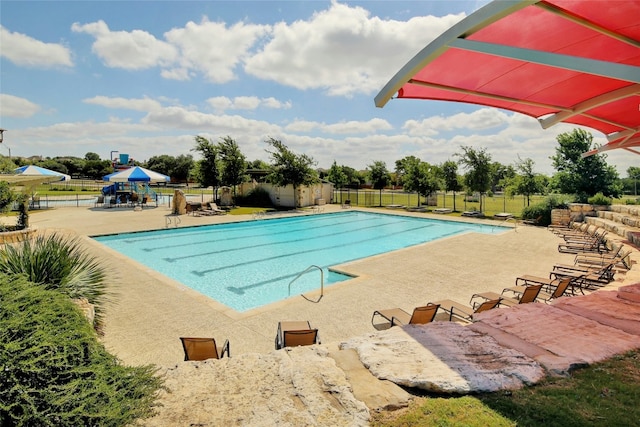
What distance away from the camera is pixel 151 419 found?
115 inches

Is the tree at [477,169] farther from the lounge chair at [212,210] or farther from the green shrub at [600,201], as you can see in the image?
the lounge chair at [212,210]

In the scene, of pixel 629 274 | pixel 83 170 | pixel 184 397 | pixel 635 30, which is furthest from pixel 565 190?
pixel 83 170

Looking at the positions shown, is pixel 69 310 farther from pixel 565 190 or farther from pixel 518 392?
pixel 565 190

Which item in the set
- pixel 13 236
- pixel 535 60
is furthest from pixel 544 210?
pixel 13 236

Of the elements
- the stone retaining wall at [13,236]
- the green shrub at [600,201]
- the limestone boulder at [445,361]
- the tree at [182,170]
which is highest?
the tree at [182,170]

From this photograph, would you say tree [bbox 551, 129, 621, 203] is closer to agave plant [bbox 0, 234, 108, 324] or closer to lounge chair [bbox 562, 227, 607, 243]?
lounge chair [bbox 562, 227, 607, 243]

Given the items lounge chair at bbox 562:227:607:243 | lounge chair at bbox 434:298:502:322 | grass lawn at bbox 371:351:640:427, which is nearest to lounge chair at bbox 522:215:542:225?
lounge chair at bbox 562:227:607:243

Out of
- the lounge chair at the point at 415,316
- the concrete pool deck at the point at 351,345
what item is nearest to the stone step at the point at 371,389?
the concrete pool deck at the point at 351,345

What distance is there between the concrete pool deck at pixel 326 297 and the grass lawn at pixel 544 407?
105 inches

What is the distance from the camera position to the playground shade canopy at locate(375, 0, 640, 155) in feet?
11.9

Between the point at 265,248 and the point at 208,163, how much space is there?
16.7 meters

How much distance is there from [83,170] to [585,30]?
95441mm

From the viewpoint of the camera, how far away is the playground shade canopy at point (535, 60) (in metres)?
3.62

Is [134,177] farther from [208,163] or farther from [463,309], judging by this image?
[463,309]
